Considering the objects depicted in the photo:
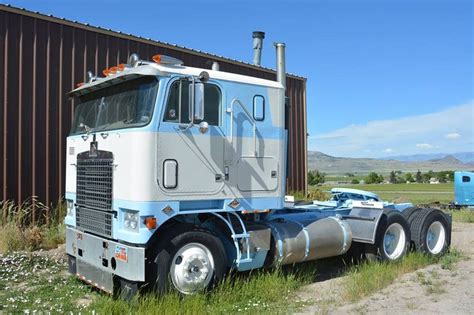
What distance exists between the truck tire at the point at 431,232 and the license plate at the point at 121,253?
5.55 metres

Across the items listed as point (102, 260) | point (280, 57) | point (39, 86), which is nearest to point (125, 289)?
point (102, 260)

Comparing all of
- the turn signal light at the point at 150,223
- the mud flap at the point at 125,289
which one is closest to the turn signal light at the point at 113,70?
the turn signal light at the point at 150,223

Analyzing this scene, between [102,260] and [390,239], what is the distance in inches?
202

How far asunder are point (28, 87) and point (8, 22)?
55.2 inches

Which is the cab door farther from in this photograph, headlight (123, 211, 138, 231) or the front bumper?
the front bumper

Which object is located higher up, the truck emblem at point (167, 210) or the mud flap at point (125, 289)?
the truck emblem at point (167, 210)

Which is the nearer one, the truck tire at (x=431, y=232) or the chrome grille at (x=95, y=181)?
the chrome grille at (x=95, y=181)

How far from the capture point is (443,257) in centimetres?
953

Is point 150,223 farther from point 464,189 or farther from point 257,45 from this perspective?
point 464,189

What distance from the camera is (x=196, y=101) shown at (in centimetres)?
606

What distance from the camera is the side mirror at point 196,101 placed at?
605 cm

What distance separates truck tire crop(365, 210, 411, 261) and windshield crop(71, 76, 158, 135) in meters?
4.56

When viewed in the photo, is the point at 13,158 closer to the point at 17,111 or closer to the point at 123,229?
the point at 17,111

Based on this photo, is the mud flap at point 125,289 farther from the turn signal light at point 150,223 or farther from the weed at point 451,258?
the weed at point 451,258
